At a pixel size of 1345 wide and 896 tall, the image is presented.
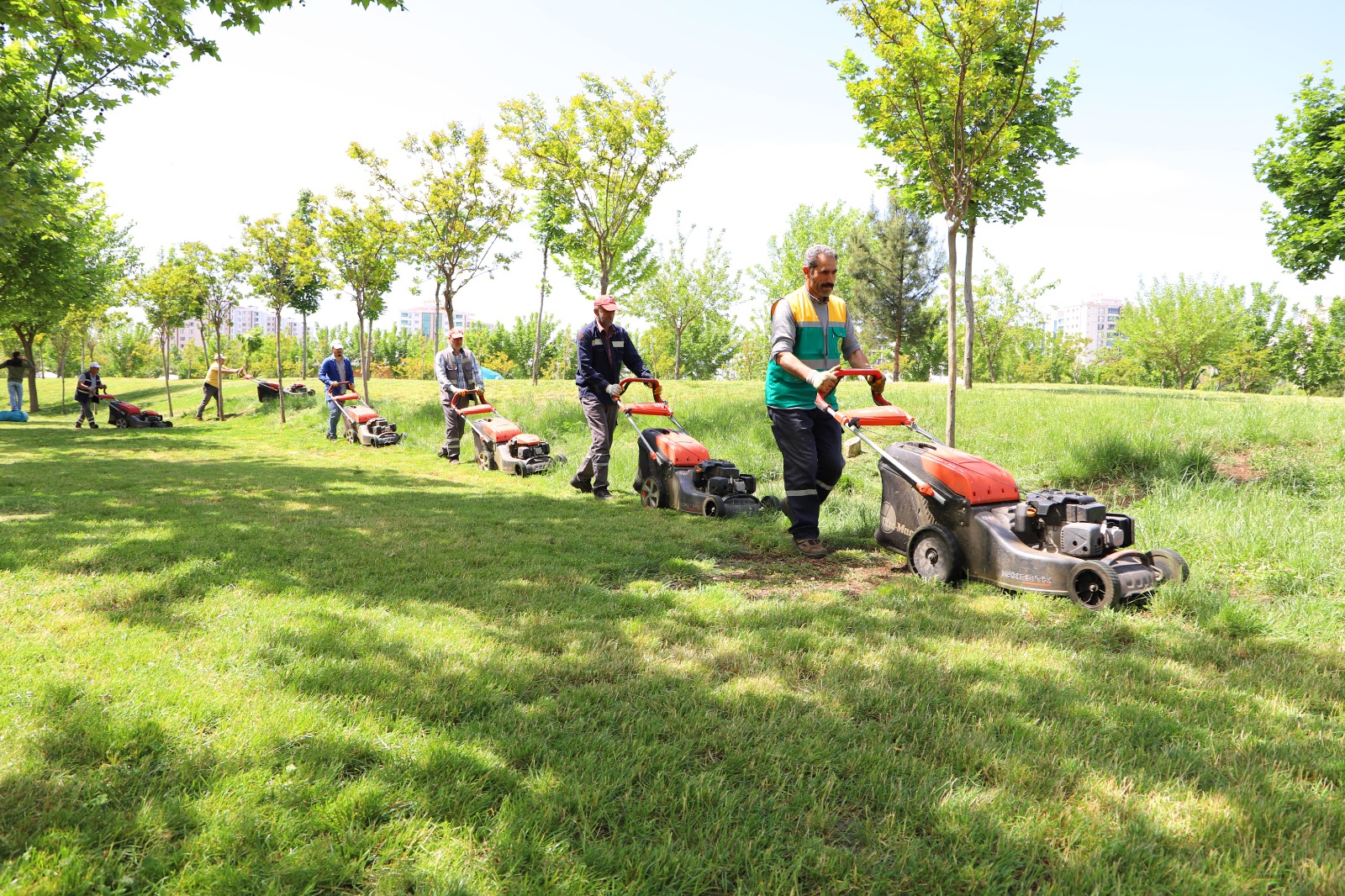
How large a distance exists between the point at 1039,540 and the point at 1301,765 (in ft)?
6.75

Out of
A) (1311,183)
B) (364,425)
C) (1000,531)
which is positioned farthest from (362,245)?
(1311,183)

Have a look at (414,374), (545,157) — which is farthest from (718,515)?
(414,374)

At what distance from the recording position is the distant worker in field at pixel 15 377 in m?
22.0

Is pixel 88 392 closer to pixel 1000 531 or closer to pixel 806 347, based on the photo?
pixel 806 347

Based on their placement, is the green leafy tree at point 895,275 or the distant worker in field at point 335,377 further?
the green leafy tree at point 895,275

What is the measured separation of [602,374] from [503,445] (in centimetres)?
316

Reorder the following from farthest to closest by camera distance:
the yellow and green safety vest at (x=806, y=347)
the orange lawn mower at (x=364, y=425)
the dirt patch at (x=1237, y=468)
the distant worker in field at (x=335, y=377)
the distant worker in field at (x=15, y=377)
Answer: the distant worker in field at (x=15, y=377) → the distant worker in field at (x=335, y=377) → the orange lawn mower at (x=364, y=425) → the dirt patch at (x=1237, y=468) → the yellow and green safety vest at (x=806, y=347)

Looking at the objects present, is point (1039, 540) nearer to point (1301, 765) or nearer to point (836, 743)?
point (1301, 765)

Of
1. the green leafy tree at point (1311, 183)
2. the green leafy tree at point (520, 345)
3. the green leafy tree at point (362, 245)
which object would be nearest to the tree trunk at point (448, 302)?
the green leafy tree at point (362, 245)

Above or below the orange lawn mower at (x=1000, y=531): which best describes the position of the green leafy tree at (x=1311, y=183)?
above

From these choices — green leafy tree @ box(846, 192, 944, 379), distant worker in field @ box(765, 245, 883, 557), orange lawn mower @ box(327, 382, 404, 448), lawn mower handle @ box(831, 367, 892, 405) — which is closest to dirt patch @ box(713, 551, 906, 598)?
distant worker in field @ box(765, 245, 883, 557)

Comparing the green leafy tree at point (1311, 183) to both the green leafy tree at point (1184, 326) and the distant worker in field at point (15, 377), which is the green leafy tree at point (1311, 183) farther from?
the distant worker in field at point (15, 377)

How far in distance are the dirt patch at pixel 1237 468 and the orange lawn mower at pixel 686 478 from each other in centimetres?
434

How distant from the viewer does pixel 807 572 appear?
5.14 m
